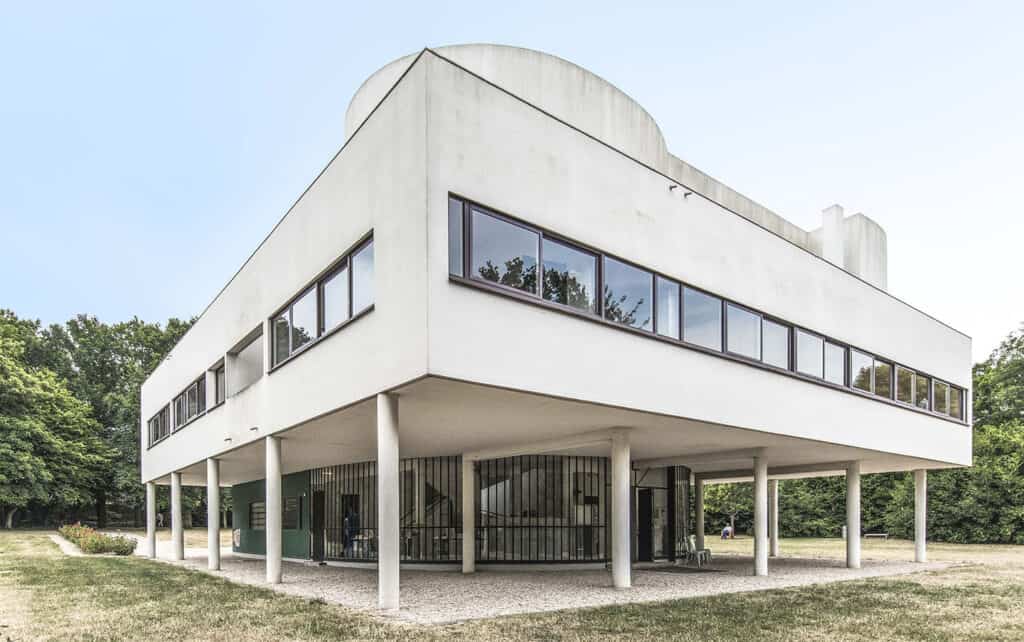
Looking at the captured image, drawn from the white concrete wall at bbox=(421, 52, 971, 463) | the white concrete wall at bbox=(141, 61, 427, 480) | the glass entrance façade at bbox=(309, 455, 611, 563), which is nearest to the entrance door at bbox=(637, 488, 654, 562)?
the glass entrance façade at bbox=(309, 455, 611, 563)

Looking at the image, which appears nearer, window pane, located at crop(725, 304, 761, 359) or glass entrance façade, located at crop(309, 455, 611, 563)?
window pane, located at crop(725, 304, 761, 359)

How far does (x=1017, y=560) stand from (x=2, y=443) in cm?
5476

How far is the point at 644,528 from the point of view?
23.7 metres

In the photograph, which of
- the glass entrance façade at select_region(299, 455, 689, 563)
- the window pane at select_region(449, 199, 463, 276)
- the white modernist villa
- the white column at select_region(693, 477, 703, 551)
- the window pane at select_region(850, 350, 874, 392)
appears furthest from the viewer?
the white column at select_region(693, 477, 703, 551)

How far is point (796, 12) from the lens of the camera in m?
16.2

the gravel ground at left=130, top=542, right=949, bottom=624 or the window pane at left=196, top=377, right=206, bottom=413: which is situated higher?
the window pane at left=196, top=377, right=206, bottom=413

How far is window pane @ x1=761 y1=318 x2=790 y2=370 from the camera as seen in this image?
1709 centimetres

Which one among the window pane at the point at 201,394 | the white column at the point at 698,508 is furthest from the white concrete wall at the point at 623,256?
the window pane at the point at 201,394

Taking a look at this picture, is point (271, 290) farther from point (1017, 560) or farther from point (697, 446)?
point (1017, 560)

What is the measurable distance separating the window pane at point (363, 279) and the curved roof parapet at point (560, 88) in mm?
4555

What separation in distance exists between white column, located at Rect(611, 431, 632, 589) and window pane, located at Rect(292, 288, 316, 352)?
6081 millimetres

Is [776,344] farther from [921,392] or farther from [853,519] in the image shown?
[921,392]

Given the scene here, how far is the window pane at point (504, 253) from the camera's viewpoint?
37.4 feet

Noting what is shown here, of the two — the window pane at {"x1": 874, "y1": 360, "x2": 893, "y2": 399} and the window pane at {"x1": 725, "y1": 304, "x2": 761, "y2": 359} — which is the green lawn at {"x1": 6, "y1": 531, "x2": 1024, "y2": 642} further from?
the window pane at {"x1": 874, "y1": 360, "x2": 893, "y2": 399}
